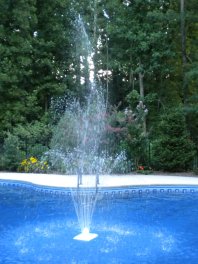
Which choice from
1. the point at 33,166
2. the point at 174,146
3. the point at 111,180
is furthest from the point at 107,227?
the point at 33,166

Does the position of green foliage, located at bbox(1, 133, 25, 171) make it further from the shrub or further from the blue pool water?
the blue pool water

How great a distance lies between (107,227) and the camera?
6.77m

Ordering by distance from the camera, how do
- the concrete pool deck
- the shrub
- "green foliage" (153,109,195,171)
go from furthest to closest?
the shrub → "green foliage" (153,109,195,171) → the concrete pool deck

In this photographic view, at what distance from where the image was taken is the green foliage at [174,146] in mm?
12484

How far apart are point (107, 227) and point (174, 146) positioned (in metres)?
6.34

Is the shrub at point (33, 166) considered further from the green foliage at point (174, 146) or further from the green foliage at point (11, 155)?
the green foliage at point (174, 146)

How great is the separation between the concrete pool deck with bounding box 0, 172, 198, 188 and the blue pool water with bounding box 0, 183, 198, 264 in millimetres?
225

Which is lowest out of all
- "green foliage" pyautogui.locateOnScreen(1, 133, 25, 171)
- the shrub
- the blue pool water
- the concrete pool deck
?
the blue pool water

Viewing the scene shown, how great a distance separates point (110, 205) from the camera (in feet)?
28.6

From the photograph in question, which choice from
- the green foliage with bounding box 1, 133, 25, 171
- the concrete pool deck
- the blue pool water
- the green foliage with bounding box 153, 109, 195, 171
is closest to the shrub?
the green foliage with bounding box 1, 133, 25, 171

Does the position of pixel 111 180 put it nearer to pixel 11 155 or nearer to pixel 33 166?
pixel 33 166

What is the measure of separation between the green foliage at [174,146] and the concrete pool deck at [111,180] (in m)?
0.82

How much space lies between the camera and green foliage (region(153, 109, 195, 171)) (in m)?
12.5

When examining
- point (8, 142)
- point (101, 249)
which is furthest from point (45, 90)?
point (101, 249)
